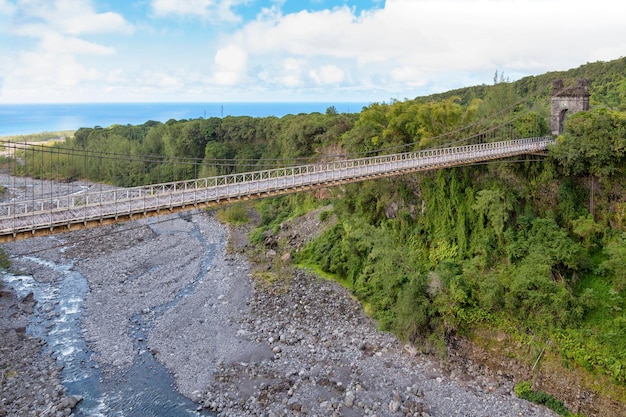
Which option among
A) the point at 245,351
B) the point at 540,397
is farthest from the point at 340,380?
the point at 540,397

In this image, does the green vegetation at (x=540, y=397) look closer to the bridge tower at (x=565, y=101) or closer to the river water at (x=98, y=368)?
the river water at (x=98, y=368)

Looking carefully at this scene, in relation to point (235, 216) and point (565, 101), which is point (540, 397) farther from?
point (235, 216)

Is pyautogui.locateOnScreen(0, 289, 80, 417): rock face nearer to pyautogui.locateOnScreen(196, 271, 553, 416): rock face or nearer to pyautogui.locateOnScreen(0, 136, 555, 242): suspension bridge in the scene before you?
pyautogui.locateOnScreen(196, 271, 553, 416): rock face

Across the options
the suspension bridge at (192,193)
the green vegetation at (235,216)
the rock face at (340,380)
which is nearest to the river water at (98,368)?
the rock face at (340,380)

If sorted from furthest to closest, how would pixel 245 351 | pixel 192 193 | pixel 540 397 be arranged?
pixel 245 351, pixel 192 193, pixel 540 397

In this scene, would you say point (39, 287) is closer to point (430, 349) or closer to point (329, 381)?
point (329, 381)

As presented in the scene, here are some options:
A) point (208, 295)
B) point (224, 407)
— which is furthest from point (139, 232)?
point (224, 407)
